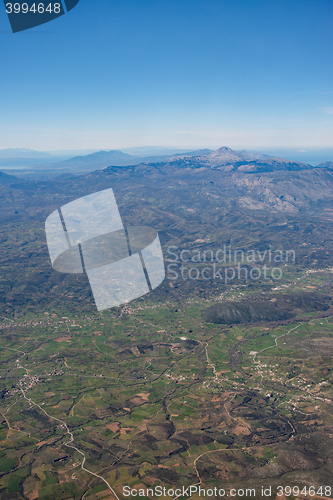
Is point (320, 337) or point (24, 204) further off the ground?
point (24, 204)

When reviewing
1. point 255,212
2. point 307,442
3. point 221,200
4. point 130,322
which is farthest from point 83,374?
point 221,200

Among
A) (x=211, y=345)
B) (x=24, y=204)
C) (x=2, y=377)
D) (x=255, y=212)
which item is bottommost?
(x=211, y=345)

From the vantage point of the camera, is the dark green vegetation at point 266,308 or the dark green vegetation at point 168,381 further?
the dark green vegetation at point 266,308

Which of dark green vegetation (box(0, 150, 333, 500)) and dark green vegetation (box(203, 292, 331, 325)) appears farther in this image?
dark green vegetation (box(203, 292, 331, 325))

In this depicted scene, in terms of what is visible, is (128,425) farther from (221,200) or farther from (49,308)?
(221,200)

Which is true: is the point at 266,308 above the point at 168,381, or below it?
below

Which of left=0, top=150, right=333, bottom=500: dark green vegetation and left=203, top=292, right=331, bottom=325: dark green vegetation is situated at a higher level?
left=0, top=150, right=333, bottom=500: dark green vegetation

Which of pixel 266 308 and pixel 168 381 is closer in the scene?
pixel 168 381

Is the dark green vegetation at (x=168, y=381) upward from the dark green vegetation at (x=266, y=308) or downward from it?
upward
